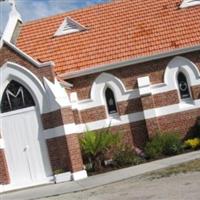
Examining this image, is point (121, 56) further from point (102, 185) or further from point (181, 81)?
point (102, 185)

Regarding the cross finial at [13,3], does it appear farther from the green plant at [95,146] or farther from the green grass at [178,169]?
the green grass at [178,169]

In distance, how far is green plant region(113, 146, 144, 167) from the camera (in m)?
21.5

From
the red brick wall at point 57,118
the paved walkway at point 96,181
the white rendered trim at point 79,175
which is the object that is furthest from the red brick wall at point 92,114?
the paved walkway at point 96,181

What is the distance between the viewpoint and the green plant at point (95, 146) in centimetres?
2195

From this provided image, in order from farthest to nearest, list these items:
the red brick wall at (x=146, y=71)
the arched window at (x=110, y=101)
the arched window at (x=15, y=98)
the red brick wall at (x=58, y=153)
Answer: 1. the arched window at (x=110, y=101)
2. the red brick wall at (x=146, y=71)
3. the arched window at (x=15, y=98)
4. the red brick wall at (x=58, y=153)

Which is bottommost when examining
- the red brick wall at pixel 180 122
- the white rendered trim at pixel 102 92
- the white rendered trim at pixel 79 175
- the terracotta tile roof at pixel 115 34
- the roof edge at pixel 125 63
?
the white rendered trim at pixel 79 175

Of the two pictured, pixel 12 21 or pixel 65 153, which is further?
pixel 12 21

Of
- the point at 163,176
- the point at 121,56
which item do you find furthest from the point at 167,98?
the point at 163,176

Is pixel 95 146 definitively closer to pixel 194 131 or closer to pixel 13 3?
pixel 194 131

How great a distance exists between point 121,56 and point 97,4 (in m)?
5.27

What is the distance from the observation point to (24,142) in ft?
70.2

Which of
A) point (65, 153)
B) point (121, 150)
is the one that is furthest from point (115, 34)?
point (65, 153)

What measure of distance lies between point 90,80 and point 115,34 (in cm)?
270

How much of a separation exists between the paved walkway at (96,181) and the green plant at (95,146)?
1697 millimetres
